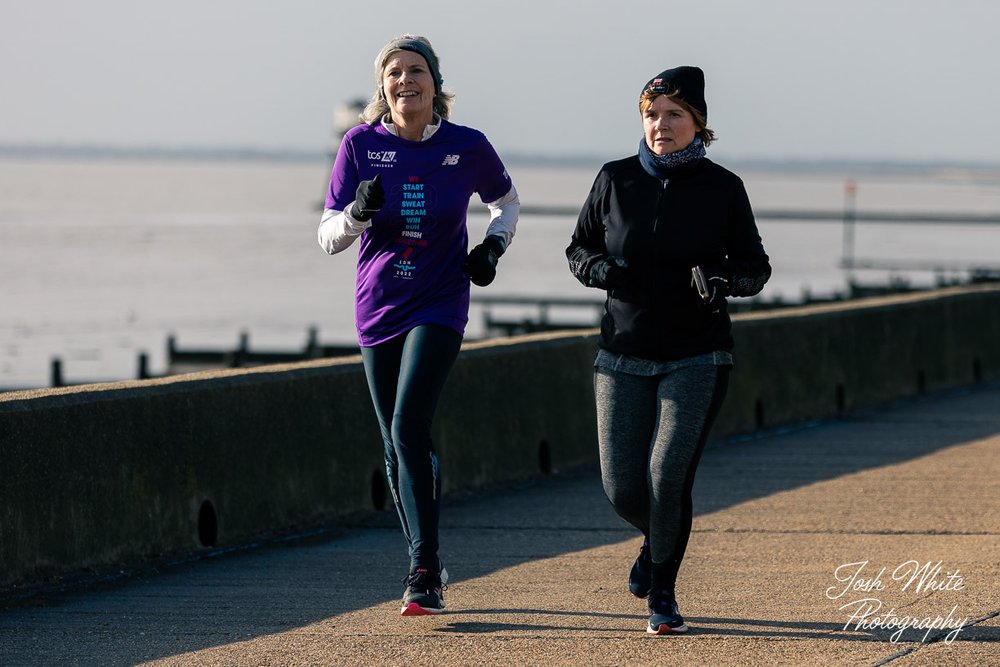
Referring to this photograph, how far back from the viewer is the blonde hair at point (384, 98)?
687 cm

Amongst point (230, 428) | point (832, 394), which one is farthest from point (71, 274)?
point (230, 428)

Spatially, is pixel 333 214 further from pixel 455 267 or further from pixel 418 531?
pixel 418 531

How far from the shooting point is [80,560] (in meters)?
7.74

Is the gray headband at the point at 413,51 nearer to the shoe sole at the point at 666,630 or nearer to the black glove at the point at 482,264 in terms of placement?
the black glove at the point at 482,264

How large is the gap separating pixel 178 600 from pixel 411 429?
122cm

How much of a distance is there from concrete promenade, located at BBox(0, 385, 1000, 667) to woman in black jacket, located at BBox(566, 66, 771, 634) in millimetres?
462

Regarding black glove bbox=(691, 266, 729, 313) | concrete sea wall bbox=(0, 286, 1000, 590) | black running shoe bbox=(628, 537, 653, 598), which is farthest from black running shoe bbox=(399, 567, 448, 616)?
concrete sea wall bbox=(0, 286, 1000, 590)

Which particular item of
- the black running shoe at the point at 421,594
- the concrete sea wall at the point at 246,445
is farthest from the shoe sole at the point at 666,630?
the concrete sea wall at the point at 246,445

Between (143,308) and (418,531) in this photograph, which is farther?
(143,308)

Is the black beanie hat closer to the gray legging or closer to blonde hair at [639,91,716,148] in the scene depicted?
blonde hair at [639,91,716,148]

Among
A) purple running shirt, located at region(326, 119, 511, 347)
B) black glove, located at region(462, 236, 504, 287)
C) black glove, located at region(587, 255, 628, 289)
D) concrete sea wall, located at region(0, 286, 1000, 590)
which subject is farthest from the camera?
concrete sea wall, located at region(0, 286, 1000, 590)

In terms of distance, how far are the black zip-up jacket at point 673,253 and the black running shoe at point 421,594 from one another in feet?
3.40

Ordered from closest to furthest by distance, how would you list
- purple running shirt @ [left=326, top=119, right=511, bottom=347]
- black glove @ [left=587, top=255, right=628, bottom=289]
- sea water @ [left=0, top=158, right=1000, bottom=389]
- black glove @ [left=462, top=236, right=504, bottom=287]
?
black glove @ [left=587, top=255, right=628, bottom=289] < black glove @ [left=462, top=236, right=504, bottom=287] < purple running shirt @ [left=326, top=119, right=511, bottom=347] < sea water @ [left=0, top=158, right=1000, bottom=389]

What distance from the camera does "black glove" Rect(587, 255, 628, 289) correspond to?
20.7 feet
